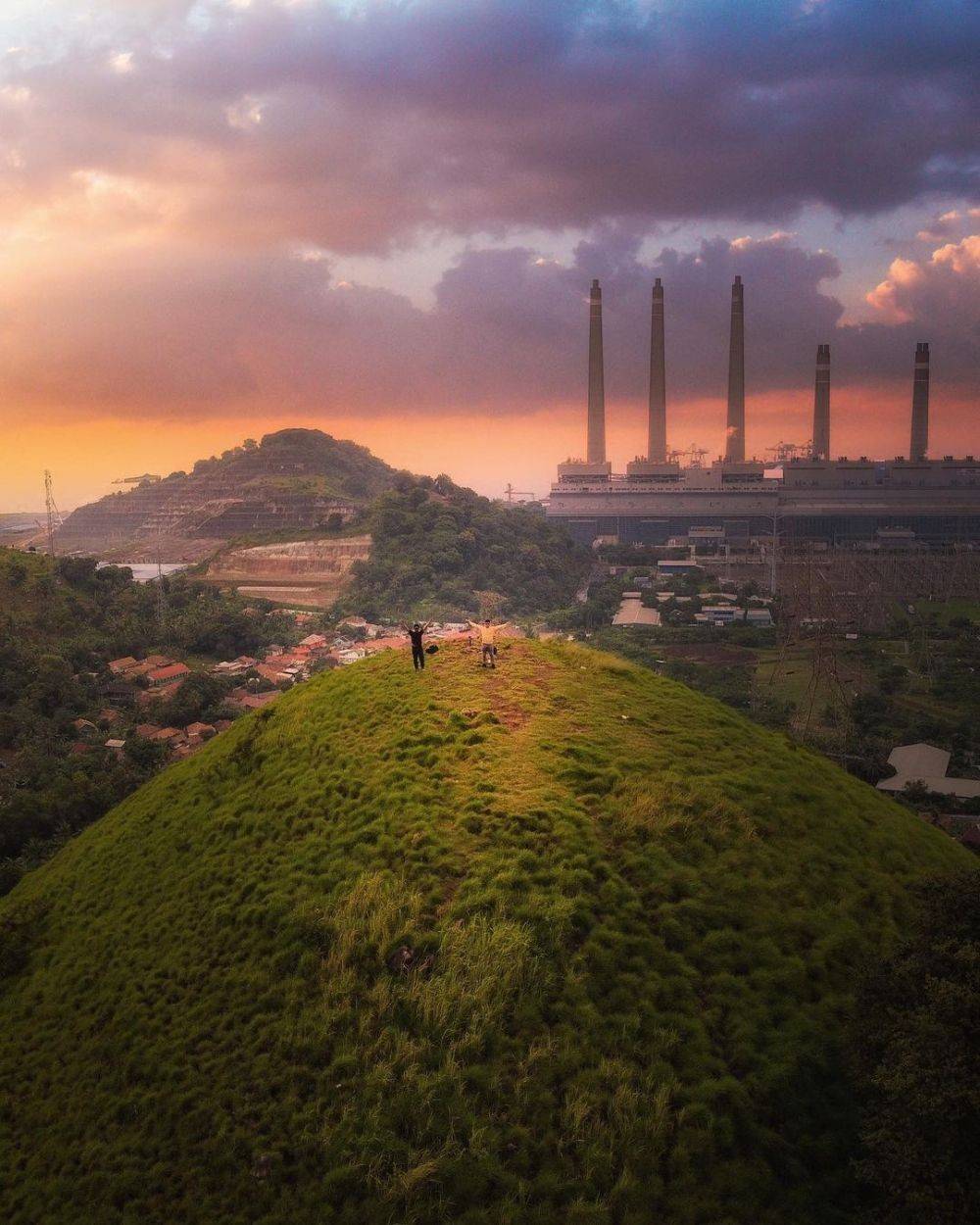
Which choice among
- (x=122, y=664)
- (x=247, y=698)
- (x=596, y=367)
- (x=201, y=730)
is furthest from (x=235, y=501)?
(x=201, y=730)

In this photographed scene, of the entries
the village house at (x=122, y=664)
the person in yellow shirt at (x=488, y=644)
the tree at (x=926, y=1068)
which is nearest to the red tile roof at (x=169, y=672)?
the village house at (x=122, y=664)

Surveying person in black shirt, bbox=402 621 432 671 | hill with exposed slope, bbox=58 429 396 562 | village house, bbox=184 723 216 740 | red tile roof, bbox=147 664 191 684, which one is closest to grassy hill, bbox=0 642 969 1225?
person in black shirt, bbox=402 621 432 671

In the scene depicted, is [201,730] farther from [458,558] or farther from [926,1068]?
[458,558]

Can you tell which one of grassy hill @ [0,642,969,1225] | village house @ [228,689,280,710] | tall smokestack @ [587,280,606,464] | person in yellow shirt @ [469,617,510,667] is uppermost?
tall smokestack @ [587,280,606,464]

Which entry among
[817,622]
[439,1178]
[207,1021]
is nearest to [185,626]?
[817,622]

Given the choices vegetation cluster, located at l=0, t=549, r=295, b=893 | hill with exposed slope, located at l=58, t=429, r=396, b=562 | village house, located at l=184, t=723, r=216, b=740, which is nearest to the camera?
vegetation cluster, located at l=0, t=549, r=295, b=893

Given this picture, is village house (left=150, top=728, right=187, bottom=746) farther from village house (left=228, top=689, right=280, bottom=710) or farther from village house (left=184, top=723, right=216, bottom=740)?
village house (left=228, top=689, right=280, bottom=710)
